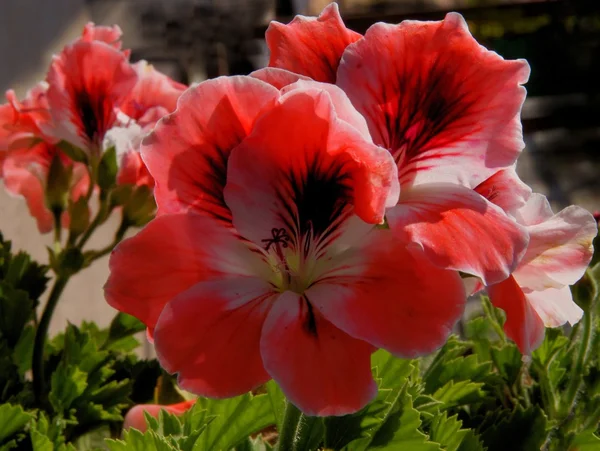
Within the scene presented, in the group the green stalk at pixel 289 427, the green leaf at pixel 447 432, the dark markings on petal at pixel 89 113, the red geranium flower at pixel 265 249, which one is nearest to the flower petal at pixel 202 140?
the red geranium flower at pixel 265 249

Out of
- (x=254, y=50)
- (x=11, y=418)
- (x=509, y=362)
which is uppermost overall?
(x=11, y=418)

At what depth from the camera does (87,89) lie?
0.64 m

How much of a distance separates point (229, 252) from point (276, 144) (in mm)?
59

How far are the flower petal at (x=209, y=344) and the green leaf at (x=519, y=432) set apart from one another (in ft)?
0.87

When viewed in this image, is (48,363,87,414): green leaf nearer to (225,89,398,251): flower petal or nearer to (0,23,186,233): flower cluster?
(0,23,186,233): flower cluster

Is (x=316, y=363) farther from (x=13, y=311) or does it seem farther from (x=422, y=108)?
(x=13, y=311)

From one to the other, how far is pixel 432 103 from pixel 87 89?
1.24 feet

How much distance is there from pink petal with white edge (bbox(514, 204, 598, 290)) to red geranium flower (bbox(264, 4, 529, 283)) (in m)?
0.05

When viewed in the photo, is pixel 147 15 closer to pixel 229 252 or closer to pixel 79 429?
pixel 79 429

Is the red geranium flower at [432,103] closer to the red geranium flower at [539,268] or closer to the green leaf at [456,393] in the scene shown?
the red geranium flower at [539,268]

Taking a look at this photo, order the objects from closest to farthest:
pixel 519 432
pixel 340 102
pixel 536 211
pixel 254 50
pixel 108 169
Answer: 1. pixel 340 102
2. pixel 536 211
3. pixel 519 432
4. pixel 108 169
5. pixel 254 50

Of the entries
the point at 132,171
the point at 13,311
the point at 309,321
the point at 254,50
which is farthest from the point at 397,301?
the point at 254,50

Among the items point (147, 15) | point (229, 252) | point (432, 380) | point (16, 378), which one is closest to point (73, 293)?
point (16, 378)

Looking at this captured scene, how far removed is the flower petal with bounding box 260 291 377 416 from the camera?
31 centimetres
